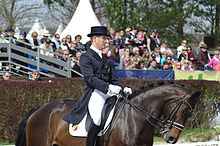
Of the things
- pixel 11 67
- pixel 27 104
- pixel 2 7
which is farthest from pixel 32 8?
pixel 27 104

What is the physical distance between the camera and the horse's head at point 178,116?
5.09 meters

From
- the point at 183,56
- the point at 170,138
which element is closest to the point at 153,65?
the point at 183,56

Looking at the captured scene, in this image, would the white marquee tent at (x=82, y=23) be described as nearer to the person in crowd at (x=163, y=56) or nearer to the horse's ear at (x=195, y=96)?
the person in crowd at (x=163, y=56)

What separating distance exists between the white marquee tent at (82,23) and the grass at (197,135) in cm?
1317

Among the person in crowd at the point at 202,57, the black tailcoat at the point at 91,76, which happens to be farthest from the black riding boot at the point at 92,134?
the person in crowd at the point at 202,57

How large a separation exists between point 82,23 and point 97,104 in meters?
18.7

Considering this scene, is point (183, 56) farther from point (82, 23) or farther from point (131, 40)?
point (82, 23)

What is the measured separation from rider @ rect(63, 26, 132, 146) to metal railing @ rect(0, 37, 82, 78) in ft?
33.4

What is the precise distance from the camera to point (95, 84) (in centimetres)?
536

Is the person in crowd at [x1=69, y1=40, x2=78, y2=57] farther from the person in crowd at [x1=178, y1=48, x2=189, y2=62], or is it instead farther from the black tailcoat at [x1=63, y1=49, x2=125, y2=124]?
the black tailcoat at [x1=63, y1=49, x2=125, y2=124]

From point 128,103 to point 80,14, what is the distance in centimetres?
1976

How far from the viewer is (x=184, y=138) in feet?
34.5

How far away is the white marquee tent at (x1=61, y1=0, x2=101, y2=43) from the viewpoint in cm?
2350

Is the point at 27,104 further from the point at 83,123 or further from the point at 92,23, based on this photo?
the point at 92,23
